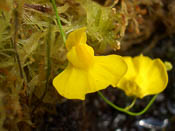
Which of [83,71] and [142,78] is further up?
[83,71]

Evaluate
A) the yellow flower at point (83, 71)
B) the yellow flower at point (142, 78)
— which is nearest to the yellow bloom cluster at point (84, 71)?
the yellow flower at point (83, 71)

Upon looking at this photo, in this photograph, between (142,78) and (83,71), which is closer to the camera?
(83,71)

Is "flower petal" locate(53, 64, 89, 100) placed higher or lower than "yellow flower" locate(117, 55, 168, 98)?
higher

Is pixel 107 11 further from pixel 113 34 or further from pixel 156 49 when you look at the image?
pixel 156 49

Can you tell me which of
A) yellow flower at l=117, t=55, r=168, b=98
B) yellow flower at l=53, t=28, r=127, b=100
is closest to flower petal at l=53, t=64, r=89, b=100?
yellow flower at l=53, t=28, r=127, b=100

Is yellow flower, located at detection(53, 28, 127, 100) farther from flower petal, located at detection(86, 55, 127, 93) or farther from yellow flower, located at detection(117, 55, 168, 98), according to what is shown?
yellow flower, located at detection(117, 55, 168, 98)

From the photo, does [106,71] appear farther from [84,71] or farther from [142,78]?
[142,78]

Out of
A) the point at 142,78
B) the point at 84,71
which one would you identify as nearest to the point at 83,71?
the point at 84,71

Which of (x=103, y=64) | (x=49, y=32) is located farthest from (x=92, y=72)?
(x=49, y=32)
